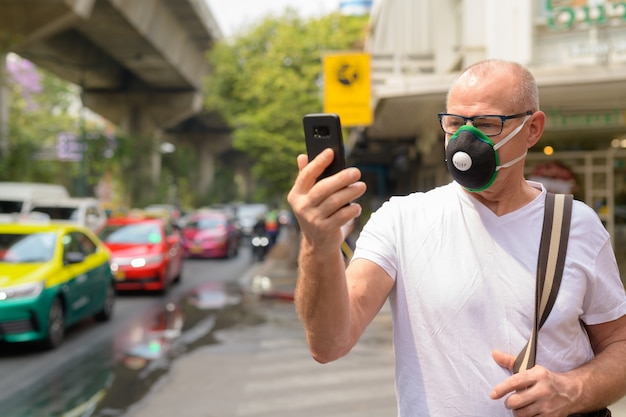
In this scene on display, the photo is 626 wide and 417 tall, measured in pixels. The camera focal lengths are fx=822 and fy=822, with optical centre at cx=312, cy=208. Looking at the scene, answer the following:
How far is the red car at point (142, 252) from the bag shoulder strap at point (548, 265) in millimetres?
14357

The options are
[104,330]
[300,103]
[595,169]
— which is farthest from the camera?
[300,103]

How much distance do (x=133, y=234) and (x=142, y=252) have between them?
3.21 feet

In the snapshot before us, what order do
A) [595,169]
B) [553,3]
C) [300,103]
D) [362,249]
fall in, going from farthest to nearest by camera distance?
[300,103] < [595,169] < [553,3] < [362,249]

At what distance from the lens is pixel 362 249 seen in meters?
2.34

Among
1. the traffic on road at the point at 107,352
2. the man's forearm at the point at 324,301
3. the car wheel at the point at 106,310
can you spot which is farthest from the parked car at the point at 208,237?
the man's forearm at the point at 324,301

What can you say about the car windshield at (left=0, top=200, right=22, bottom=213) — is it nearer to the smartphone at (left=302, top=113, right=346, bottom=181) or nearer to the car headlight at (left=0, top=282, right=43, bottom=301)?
the car headlight at (left=0, top=282, right=43, bottom=301)

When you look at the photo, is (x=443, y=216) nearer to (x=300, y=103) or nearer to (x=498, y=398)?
(x=498, y=398)

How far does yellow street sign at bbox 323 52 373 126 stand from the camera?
14.9 m

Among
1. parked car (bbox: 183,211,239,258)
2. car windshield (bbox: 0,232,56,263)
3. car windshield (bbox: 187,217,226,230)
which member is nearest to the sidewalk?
car windshield (bbox: 0,232,56,263)

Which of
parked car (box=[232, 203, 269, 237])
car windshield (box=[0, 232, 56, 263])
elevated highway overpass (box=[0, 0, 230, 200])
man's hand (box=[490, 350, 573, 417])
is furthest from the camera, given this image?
parked car (box=[232, 203, 269, 237])

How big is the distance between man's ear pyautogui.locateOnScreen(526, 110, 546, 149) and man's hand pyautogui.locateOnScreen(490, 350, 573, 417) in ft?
Answer: 2.18

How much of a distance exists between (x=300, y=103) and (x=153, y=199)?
17656mm

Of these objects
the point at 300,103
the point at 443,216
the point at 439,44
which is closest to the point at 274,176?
the point at 300,103

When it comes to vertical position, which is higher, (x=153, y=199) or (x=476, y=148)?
(x=476, y=148)
